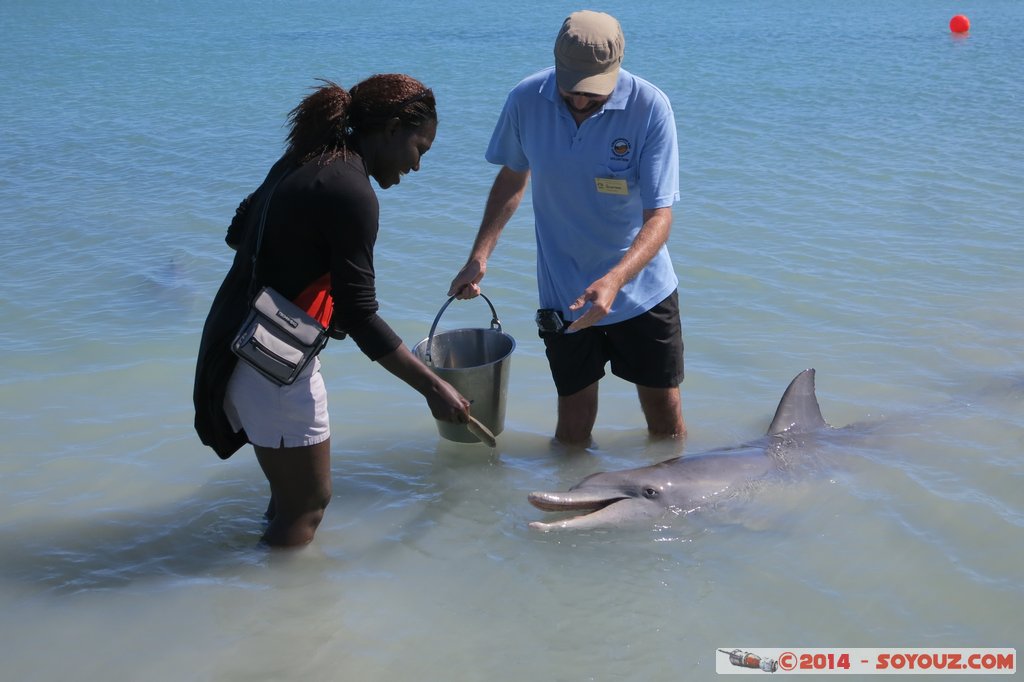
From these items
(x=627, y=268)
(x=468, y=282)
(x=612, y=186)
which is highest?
(x=612, y=186)

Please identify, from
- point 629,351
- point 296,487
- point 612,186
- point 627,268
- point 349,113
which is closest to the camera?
point 349,113

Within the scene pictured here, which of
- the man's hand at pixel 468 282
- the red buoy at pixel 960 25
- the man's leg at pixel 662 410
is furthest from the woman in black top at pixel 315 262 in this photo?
the red buoy at pixel 960 25

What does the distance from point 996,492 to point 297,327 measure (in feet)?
11.8

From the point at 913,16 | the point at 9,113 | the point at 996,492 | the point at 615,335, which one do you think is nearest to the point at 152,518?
the point at 615,335

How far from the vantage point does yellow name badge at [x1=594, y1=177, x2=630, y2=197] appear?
14.8ft

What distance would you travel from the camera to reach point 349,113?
3639mm

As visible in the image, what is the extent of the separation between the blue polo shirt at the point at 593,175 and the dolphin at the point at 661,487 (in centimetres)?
77

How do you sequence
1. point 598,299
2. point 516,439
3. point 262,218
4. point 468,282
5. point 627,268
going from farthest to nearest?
1. point 516,439
2. point 468,282
3. point 627,268
4. point 598,299
5. point 262,218

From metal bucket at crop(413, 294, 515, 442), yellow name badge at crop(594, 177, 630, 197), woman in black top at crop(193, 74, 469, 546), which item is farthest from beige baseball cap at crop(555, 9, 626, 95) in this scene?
metal bucket at crop(413, 294, 515, 442)

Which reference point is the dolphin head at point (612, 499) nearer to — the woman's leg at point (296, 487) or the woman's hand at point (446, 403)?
the woman's hand at point (446, 403)

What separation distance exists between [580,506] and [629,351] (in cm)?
82

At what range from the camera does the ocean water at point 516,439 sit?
3.99m

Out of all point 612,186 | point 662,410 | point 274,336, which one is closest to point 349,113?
point 274,336

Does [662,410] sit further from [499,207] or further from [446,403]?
[446,403]
